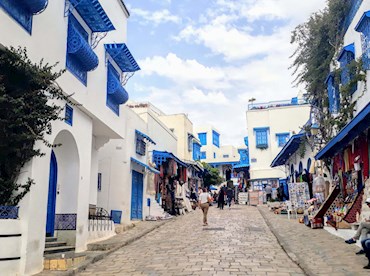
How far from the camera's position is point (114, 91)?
1348 centimetres

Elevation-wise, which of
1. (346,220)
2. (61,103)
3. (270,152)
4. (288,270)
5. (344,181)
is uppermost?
(270,152)

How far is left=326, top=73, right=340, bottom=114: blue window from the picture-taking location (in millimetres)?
15227

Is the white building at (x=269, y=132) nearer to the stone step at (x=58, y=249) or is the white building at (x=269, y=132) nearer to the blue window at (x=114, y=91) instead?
the blue window at (x=114, y=91)

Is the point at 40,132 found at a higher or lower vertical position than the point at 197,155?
lower

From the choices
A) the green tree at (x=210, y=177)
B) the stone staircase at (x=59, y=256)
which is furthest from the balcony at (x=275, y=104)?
the stone staircase at (x=59, y=256)

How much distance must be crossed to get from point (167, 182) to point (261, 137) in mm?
15133

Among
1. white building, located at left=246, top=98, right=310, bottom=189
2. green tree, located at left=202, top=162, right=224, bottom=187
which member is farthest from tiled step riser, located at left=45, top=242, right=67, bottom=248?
green tree, located at left=202, top=162, right=224, bottom=187

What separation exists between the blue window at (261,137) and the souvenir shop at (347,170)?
21.0 meters

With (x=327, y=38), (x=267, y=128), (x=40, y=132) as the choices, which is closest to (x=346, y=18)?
(x=327, y=38)

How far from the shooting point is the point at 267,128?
37344 millimetres

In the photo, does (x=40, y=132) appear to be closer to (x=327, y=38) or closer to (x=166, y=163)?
(x=327, y=38)

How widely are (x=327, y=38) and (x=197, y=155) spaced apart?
2573 centimetres

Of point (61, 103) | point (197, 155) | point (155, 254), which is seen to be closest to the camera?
point (61, 103)

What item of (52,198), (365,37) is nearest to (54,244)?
(52,198)
